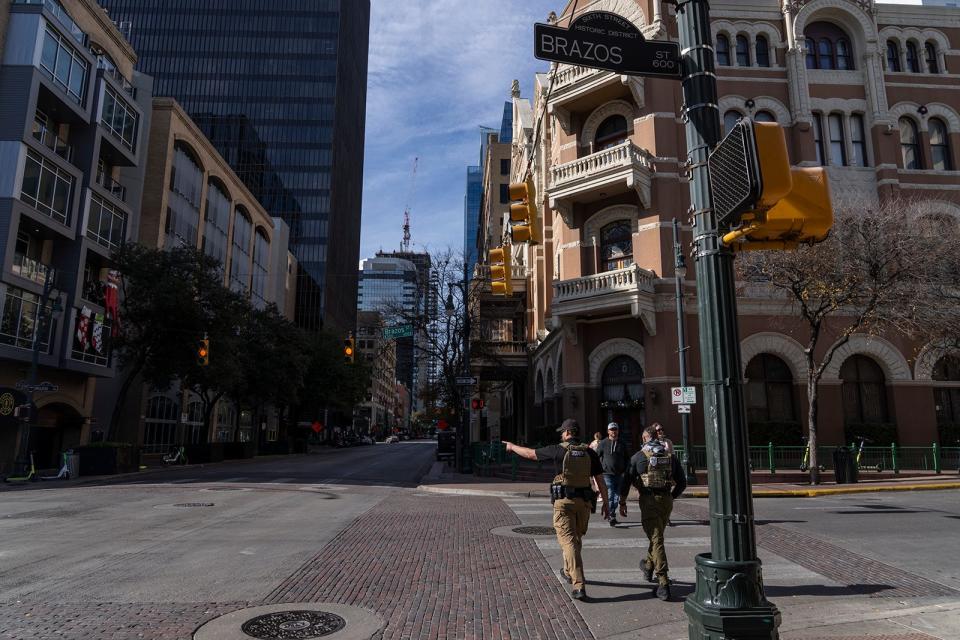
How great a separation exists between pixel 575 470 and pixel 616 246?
20.1m

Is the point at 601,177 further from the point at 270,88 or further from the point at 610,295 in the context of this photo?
the point at 270,88

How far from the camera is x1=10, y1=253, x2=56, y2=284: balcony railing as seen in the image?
1120 inches

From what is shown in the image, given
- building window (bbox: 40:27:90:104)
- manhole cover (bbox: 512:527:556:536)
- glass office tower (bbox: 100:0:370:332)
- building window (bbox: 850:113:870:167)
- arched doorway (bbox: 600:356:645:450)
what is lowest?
manhole cover (bbox: 512:527:556:536)

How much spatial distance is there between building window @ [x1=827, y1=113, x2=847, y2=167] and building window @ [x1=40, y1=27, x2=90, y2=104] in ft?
116

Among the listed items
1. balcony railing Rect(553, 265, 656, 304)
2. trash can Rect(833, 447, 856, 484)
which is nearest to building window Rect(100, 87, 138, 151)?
balcony railing Rect(553, 265, 656, 304)

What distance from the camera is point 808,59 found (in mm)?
27531

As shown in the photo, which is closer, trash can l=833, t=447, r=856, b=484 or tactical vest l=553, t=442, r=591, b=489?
tactical vest l=553, t=442, r=591, b=489

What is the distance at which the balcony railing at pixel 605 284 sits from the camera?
23312 millimetres

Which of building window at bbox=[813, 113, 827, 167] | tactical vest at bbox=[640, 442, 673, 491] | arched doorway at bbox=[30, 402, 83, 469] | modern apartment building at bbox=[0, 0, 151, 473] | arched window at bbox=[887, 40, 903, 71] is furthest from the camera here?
arched doorway at bbox=[30, 402, 83, 469]

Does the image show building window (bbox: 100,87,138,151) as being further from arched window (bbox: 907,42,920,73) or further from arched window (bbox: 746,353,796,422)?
arched window (bbox: 907,42,920,73)

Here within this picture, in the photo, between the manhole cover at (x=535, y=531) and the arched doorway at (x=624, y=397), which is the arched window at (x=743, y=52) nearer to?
the arched doorway at (x=624, y=397)

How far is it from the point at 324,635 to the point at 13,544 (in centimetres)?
698

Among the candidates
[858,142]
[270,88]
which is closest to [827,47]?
[858,142]

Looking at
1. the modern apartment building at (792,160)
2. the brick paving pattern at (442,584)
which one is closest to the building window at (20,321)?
the modern apartment building at (792,160)
